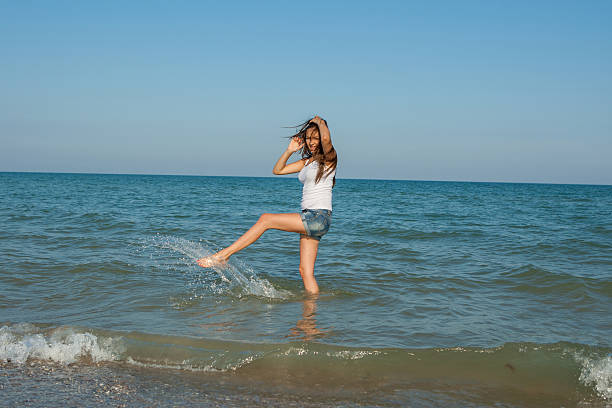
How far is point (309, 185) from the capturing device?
5.65 metres

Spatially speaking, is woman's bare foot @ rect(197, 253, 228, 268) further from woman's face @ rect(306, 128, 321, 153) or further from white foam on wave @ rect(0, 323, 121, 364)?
woman's face @ rect(306, 128, 321, 153)

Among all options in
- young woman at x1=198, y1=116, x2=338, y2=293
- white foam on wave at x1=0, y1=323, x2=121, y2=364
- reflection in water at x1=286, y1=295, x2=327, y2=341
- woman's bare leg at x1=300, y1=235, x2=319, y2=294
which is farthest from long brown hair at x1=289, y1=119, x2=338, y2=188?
white foam on wave at x1=0, y1=323, x2=121, y2=364

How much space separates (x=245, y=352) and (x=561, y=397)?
8.13ft

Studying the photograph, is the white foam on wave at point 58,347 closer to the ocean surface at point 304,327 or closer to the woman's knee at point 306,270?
the ocean surface at point 304,327

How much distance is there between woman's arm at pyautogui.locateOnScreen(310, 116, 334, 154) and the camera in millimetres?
5496

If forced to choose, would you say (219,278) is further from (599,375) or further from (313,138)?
(599,375)

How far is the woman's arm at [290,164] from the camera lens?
565cm

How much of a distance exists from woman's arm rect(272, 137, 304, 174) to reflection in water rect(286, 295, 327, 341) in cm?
161

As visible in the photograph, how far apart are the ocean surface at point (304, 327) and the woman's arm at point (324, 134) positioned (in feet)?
6.09

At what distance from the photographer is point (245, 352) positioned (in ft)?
14.0

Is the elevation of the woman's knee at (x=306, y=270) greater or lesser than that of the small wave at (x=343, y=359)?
greater

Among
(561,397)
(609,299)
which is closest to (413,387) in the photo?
(561,397)

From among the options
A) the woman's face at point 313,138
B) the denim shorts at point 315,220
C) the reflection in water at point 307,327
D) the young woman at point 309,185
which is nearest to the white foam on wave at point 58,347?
the young woman at point 309,185

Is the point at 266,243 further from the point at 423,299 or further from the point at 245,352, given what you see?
the point at 245,352
